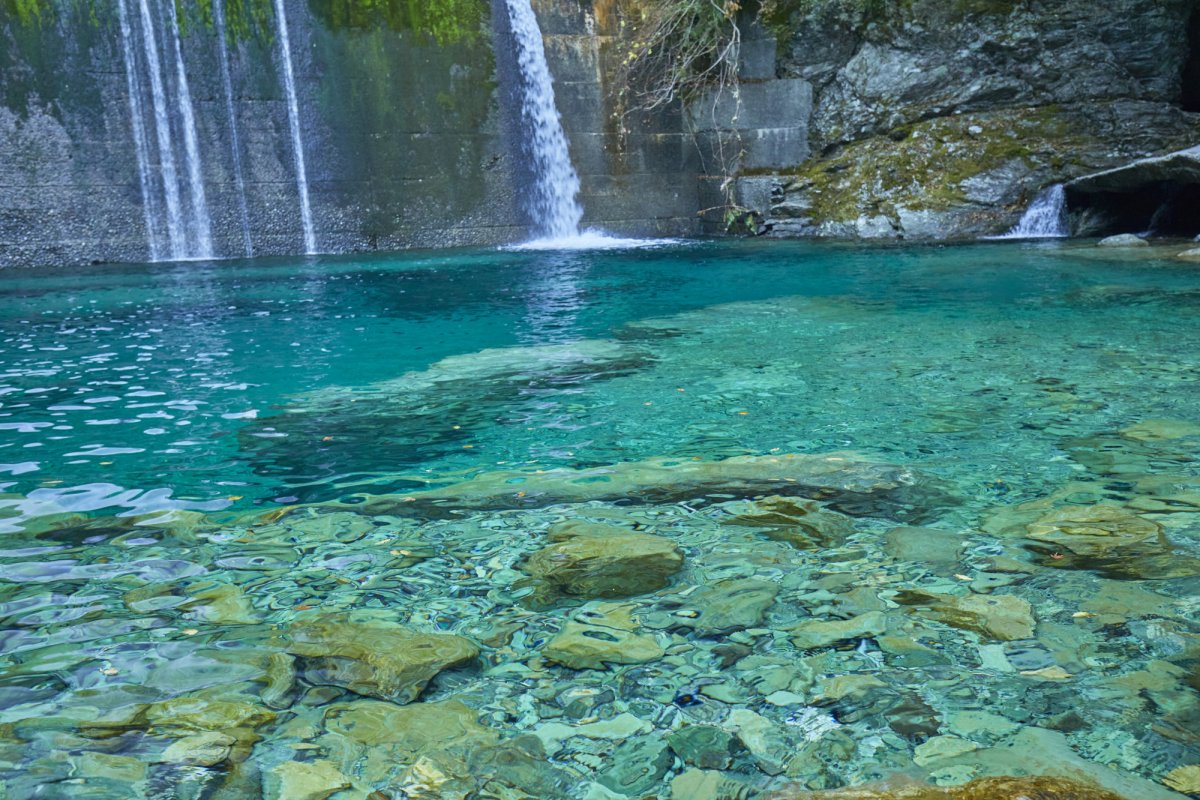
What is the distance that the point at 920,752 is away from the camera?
6.41ft

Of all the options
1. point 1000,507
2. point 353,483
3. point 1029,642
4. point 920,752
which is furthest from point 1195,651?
point 353,483

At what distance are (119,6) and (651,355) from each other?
29.3 ft

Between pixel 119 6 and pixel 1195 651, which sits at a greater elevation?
pixel 119 6

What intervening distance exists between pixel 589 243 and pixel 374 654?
11622 millimetres

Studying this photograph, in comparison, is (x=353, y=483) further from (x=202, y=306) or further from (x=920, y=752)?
(x=202, y=306)

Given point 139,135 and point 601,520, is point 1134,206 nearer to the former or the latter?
point 601,520

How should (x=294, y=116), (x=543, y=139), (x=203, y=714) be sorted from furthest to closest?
(x=543, y=139)
(x=294, y=116)
(x=203, y=714)

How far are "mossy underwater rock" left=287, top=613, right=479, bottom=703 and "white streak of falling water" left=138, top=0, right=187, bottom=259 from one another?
10730mm

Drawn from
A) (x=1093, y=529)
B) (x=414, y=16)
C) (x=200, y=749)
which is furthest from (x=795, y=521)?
(x=414, y=16)

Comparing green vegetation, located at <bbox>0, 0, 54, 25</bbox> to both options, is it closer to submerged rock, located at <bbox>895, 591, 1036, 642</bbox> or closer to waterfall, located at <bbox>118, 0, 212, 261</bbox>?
waterfall, located at <bbox>118, 0, 212, 261</bbox>

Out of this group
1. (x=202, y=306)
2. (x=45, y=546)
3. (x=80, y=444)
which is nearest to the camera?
(x=45, y=546)

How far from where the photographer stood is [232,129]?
12070 millimetres

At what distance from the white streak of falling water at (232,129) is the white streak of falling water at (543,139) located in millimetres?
3754

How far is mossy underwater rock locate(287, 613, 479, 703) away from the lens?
2.28m
